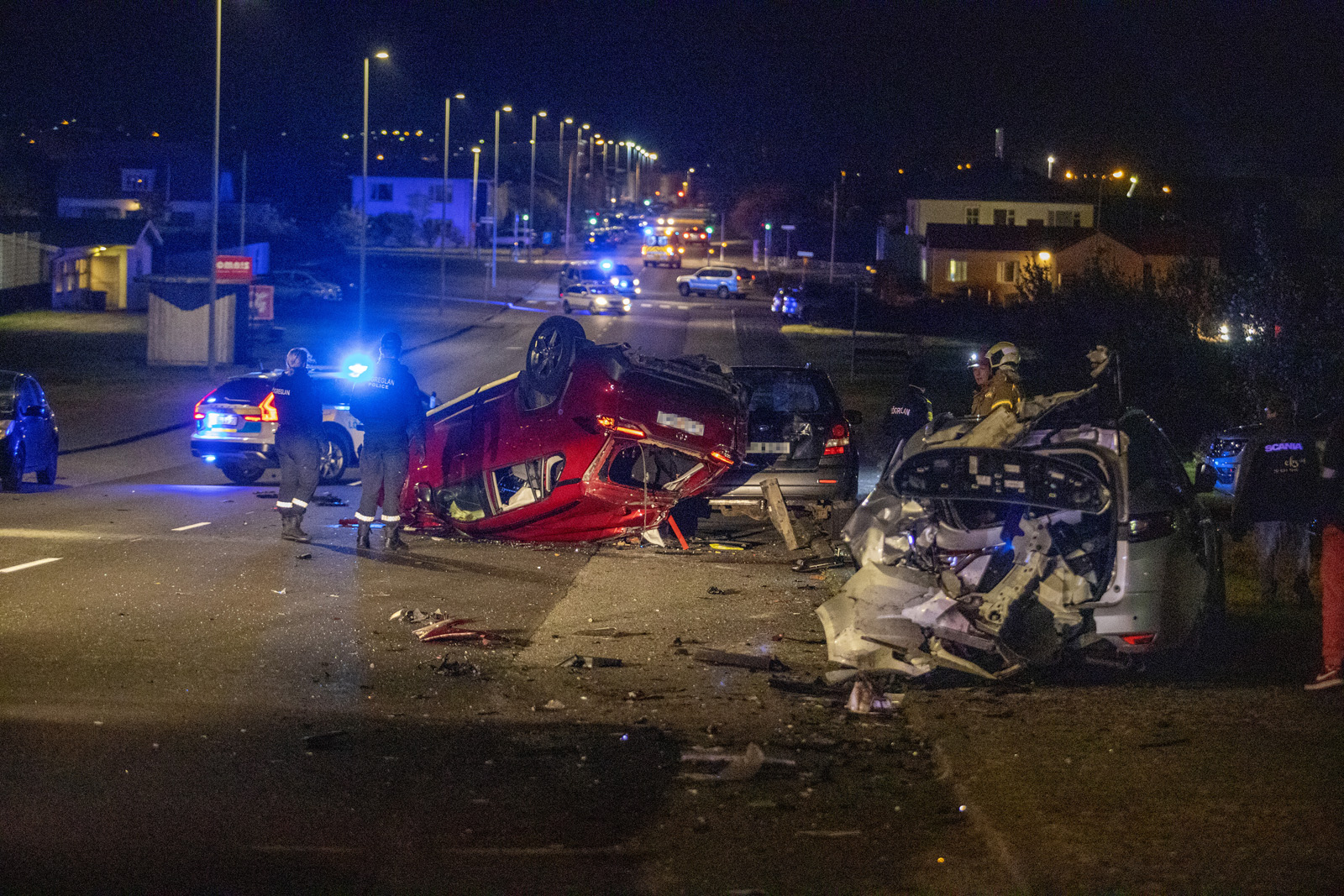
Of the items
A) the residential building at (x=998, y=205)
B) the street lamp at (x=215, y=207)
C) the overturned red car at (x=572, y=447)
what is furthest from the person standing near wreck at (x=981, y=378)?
the residential building at (x=998, y=205)

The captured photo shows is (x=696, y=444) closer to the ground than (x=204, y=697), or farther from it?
farther from it

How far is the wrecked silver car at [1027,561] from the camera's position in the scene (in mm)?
7637

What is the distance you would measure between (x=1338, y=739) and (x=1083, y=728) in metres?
1.15

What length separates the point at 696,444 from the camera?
1209 cm

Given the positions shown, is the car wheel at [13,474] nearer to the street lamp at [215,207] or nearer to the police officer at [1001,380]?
the police officer at [1001,380]

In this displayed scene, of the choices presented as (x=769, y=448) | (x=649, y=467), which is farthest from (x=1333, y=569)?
(x=649, y=467)

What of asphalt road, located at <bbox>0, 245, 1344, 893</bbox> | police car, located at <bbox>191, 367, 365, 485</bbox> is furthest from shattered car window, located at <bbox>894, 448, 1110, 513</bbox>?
police car, located at <bbox>191, 367, 365, 485</bbox>

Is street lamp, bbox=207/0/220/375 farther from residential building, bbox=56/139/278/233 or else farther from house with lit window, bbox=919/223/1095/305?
residential building, bbox=56/139/278/233

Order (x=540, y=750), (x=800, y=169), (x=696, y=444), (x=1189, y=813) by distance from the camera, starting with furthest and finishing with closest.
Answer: (x=800, y=169), (x=696, y=444), (x=540, y=750), (x=1189, y=813)

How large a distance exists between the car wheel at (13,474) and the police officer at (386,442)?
7.14 metres

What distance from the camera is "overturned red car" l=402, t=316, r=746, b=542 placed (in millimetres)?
11945

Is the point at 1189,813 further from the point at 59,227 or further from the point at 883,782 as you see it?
the point at 59,227

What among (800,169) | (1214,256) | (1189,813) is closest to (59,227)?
(1214,256)

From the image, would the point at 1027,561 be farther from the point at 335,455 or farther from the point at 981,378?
the point at 335,455
